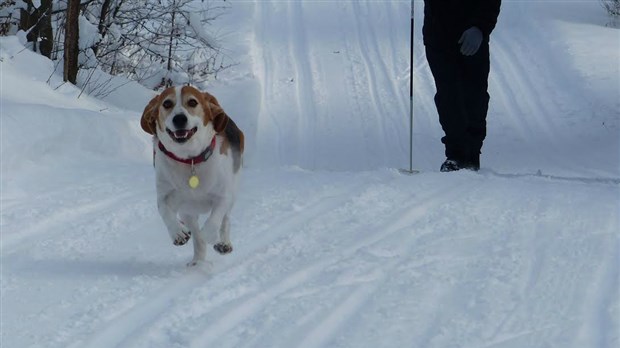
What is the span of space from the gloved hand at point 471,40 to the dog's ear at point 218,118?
11.8ft

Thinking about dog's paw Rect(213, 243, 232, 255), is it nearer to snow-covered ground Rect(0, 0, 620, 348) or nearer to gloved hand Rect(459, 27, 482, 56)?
snow-covered ground Rect(0, 0, 620, 348)

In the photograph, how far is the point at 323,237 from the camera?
5.33 m

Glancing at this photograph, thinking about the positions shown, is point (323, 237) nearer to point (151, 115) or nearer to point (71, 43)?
point (151, 115)

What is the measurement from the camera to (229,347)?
3729mm

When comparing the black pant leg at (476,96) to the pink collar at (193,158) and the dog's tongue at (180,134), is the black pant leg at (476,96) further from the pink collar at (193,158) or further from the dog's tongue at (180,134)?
the dog's tongue at (180,134)

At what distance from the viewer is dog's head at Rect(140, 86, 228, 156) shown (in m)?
4.49

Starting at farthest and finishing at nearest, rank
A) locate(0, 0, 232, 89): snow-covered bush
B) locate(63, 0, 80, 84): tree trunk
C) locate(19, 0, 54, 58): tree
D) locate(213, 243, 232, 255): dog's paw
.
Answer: locate(0, 0, 232, 89): snow-covered bush < locate(19, 0, 54, 58): tree < locate(63, 0, 80, 84): tree trunk < locate(213, 243, 232, 255): dog's paw

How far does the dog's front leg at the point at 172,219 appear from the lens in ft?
15.8

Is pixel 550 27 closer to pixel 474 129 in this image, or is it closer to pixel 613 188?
pixel 474 129

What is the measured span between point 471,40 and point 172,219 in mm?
3852

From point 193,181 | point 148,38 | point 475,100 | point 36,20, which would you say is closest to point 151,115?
point 193,181

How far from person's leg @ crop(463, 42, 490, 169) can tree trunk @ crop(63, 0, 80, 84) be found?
4690 mm

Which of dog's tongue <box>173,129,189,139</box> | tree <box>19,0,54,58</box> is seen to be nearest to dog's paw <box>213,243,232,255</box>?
dog's tongue <box>173,129,189,139</box>

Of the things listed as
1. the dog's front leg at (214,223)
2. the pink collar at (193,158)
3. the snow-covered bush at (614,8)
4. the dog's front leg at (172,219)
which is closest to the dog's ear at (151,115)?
the pink collar at (193,158)
